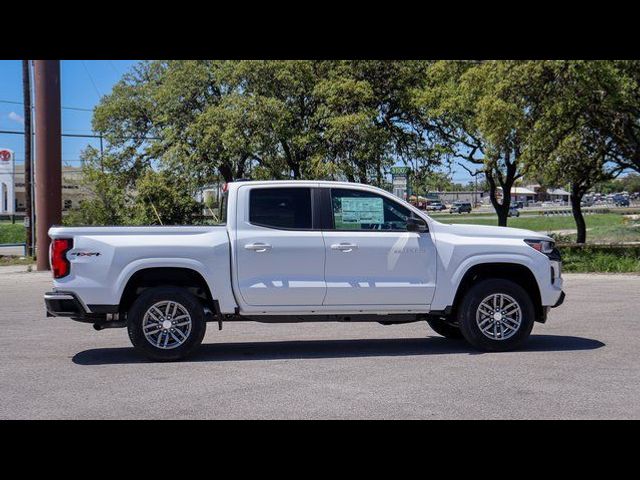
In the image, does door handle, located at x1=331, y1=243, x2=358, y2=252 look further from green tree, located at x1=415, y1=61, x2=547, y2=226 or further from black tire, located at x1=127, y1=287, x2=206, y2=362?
green tree, located at x1=415, y1=61, x2=547, y2=226

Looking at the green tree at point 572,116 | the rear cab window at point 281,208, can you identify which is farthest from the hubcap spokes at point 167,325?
the green tree at point 572,116

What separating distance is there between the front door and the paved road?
0.73 meters

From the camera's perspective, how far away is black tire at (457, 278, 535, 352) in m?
8.97

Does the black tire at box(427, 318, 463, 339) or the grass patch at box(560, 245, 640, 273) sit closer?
the black tire at box(427, 318, 463, 339)

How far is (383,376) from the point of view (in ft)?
25.5

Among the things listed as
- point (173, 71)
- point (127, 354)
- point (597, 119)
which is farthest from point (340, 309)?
point (173, 71)

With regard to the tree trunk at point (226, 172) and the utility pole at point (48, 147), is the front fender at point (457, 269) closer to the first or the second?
the utility pole at point (48, 147)

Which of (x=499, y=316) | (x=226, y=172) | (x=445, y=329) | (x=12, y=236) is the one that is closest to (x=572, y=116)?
(x=226, y=172)

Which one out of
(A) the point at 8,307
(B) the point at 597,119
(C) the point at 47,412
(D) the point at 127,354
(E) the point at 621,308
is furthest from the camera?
(B) the point at 597,119

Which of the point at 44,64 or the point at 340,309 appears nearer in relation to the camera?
the point at 340,309

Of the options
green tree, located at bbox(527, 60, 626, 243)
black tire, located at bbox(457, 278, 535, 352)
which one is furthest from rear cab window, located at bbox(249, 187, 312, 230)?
green tree, located at bbox(527, 60, 626, 243)

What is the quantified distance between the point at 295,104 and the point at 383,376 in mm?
18830
